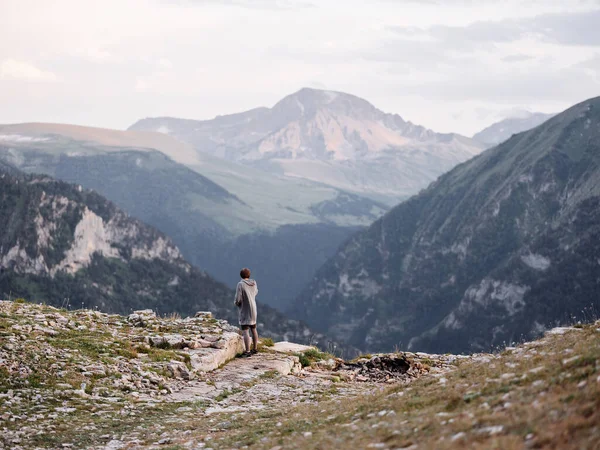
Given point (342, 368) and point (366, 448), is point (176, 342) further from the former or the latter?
point (366, 448)

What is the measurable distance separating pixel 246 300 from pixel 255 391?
5211 mm

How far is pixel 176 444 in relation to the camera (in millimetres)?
17797

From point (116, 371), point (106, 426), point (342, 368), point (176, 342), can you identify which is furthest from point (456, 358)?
point (106, 426)

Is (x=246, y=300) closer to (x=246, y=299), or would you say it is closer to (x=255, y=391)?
(x=246, y=299)

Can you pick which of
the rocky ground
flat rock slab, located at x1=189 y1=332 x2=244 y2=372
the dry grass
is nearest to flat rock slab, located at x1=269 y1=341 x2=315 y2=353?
the rocky ground

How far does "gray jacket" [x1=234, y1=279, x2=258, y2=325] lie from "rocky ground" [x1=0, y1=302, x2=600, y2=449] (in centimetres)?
149

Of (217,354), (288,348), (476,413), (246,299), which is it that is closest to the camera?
(476,413)

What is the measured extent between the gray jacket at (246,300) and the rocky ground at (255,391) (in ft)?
4.89

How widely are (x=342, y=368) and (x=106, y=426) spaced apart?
14.2m

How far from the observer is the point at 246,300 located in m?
29.9

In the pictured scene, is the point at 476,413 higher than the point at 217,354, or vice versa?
the point at 476,413

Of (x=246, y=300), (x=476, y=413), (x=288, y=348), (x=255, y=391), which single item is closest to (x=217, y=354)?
(x=246, y=300)

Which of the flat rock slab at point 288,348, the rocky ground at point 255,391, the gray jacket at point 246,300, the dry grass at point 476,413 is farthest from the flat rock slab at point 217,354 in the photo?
the dry grass at point 476,413

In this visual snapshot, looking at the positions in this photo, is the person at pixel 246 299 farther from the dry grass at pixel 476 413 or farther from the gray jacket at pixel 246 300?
the dry grass at pixel 476 413
